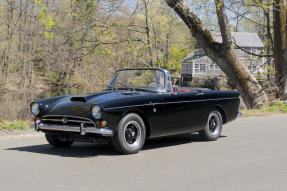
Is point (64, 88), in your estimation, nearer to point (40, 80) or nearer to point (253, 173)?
point (40, 80)

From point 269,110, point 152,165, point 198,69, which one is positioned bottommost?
point 152,165

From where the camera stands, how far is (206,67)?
244 ft

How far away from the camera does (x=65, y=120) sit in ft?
23.6

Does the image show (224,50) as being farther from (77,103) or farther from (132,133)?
(77,103)

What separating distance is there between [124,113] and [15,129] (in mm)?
4172

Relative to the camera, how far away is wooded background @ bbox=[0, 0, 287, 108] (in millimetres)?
17797

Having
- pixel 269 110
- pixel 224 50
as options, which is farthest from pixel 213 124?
pixel 224 50

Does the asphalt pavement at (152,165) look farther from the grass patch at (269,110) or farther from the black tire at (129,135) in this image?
the grass patch at (269,110)

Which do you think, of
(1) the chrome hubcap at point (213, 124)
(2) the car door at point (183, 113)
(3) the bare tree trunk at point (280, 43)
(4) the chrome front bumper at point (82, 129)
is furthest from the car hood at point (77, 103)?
(3) the bare tree trunk at point (280, 43)

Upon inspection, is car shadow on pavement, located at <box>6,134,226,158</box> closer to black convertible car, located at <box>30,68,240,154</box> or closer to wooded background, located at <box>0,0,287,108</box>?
black convertible car, located at <box>30,68,240,154</box>

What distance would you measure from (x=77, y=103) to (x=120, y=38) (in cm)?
1389

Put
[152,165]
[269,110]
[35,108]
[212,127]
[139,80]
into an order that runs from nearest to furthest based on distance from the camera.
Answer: [152,165] → [35,108] → [139,80] → [212,127] → [269,110]

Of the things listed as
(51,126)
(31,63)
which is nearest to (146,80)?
(51,126)

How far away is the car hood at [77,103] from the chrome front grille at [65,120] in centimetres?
7
